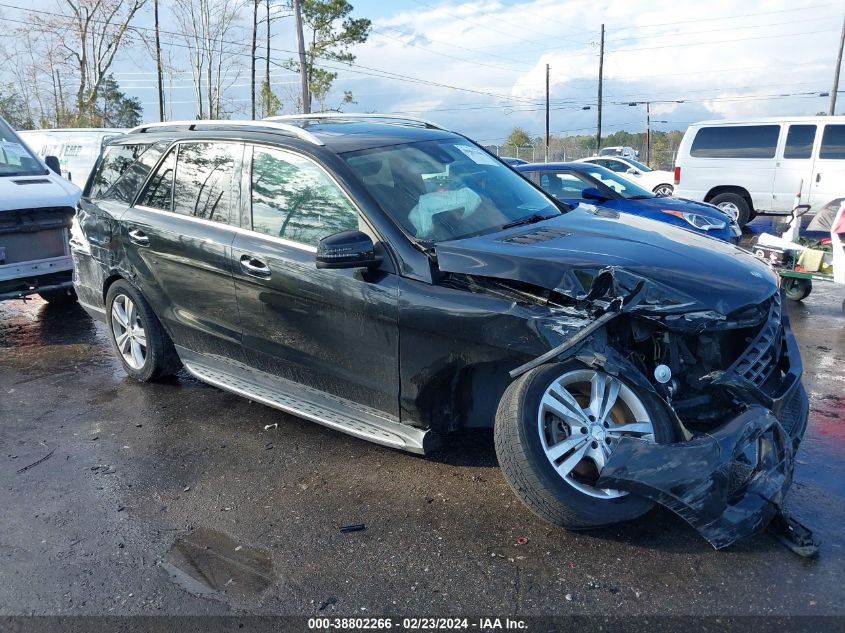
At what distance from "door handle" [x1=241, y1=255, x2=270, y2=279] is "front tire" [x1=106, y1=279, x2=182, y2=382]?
1323 millimetres

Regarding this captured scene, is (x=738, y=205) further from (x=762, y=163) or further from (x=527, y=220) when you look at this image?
(x=527, y=220)

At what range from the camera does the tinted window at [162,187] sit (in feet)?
16.4

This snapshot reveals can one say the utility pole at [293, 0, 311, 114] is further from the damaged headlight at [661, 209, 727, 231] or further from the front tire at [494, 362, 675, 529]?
the front tire at [494, 362, 675, 529]

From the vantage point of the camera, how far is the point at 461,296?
346cm

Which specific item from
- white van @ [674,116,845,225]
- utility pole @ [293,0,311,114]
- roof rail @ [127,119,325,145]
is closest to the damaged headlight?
white van @ [674,116,845,225]

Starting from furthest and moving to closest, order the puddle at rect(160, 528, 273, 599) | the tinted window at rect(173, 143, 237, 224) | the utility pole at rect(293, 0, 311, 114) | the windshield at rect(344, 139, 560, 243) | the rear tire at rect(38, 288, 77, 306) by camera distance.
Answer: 1. the utility pole at rect(293, 0, 311, 114)
2. the rear tire at rect(38, 288, 77, 306)
3. the tinted window at rect(173, 143, 237, 224)
4. the windshield at rect(344, 139, 560, 243)
5. the puddle at rect(160, 528, 273, 599)

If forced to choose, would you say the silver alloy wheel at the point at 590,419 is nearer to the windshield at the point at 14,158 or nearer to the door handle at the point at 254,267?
the door handle at the point at 254,267

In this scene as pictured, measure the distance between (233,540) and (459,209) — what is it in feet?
6.92

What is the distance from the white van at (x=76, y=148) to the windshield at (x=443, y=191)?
1152cm

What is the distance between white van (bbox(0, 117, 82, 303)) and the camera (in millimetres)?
7062

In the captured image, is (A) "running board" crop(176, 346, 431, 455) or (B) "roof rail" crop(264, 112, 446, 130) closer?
(A) "running board" crop(176, 346, 431, 455)

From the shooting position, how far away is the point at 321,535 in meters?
3.40

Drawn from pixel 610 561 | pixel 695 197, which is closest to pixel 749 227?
pixel 695 197

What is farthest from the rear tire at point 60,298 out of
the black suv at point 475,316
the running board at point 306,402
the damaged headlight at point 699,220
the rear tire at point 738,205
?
the rear tire at point 738,205
